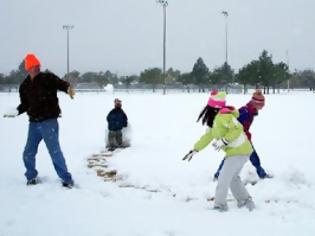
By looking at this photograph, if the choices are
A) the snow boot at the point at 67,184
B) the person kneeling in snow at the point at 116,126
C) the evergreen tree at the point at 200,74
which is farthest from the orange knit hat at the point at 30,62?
the evergreen tree at the point at 200,74

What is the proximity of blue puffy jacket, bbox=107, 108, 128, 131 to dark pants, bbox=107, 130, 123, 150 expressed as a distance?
4.7 inches

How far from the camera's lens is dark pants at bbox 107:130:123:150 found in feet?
34.8

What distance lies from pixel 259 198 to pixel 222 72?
3212 inches

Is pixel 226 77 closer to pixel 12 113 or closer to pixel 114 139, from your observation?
pixel 114 139

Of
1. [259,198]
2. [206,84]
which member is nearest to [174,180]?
[259,198]

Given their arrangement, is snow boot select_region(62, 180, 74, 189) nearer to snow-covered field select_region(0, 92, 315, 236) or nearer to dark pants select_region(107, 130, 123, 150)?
snow-covered field select_region(0, 92, 315, 236)

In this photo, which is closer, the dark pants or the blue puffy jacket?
the blue puffy jacket

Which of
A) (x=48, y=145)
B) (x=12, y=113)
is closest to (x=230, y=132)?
(x=48, y=145)

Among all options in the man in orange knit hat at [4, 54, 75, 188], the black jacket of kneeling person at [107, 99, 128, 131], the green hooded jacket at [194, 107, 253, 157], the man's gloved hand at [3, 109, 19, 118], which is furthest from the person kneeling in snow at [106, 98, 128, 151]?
the green hooded jacket at [194, 107, 253, 157]

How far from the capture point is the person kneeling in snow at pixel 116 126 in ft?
34.5

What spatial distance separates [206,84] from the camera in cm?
8294

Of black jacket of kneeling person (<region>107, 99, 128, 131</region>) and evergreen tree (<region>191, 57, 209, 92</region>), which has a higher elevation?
evergreen tree (<region>191, 57, 209, 92</region>)

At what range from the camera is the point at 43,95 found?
20.9 ft

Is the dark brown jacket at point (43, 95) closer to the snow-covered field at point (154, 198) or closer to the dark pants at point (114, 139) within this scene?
the snow-covered field at point (154, 198)
